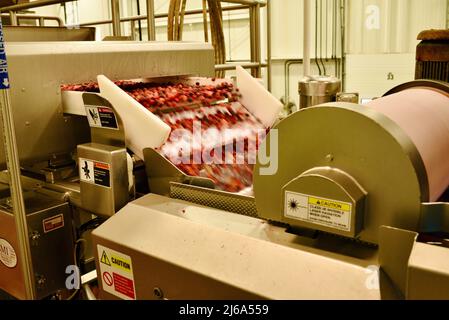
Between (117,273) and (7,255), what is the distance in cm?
51

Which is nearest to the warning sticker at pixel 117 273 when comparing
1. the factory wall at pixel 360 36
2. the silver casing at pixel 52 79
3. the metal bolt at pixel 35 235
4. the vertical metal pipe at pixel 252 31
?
the metal bolt at pixel 35 235

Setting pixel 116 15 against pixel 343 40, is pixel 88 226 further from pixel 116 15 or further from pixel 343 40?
pixel 343 40

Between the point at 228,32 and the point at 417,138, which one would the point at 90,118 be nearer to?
the point at 417,138

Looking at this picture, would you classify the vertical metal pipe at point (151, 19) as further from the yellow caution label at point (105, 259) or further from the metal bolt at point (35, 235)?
the yellow caution label at point (105, 259)

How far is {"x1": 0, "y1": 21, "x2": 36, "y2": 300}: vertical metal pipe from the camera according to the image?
95cm

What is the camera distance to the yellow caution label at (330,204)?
2.36 feet

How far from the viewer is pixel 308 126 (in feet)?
2.54

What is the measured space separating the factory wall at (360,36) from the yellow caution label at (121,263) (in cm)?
413

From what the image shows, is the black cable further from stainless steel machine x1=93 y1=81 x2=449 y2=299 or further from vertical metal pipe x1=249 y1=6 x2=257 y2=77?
vertical metal pipe x1=249 y1=6 x2=257 y2=77

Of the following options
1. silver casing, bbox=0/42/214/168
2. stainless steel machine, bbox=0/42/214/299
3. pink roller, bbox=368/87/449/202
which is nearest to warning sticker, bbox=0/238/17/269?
stainless steel machine, bbox=0/42/214/299

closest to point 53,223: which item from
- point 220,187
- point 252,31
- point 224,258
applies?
point 220,187

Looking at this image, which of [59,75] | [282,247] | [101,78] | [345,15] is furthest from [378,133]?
[345,15]

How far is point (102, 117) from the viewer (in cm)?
116

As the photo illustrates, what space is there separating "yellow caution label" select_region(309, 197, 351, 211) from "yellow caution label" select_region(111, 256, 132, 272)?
Result: 0.41 meters
